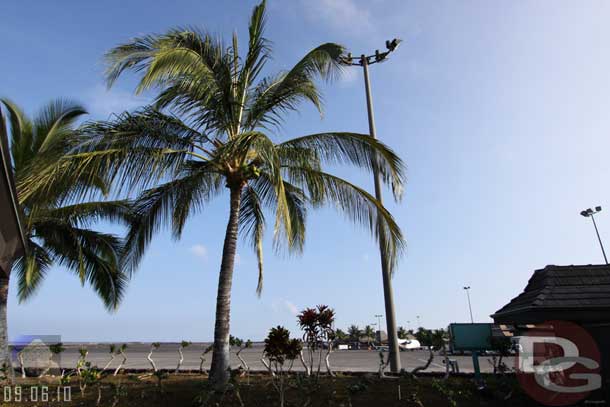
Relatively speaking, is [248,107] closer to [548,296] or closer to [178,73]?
[178,73]

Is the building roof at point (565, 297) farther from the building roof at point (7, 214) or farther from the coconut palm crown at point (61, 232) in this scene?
the coconut palm crown at point (61, 232)

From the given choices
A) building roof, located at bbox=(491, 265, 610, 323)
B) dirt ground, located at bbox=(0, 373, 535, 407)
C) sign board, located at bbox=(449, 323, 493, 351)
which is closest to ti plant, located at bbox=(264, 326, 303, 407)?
dirt ground, located at bbox=(0, 373, 535, 407)

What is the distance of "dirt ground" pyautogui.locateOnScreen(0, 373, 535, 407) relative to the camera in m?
7.16

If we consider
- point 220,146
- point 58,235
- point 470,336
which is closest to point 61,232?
point 58,235

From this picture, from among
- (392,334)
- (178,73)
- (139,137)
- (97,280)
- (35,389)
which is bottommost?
(35,389)

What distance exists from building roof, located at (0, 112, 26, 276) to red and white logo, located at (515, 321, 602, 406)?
7.93 metres

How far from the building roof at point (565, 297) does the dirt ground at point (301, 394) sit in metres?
1.49

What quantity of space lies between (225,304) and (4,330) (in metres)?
6.72

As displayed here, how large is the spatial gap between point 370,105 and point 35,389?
10414 millimetres

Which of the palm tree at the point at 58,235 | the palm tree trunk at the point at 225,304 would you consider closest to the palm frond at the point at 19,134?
the palm tree at the point at 58,235

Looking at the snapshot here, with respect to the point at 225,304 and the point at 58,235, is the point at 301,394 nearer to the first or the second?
the point at 225,304

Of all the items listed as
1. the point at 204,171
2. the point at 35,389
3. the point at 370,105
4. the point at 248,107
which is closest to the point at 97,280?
the point at 35,389

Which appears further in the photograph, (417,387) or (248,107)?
(248,107)

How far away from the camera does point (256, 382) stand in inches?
355
